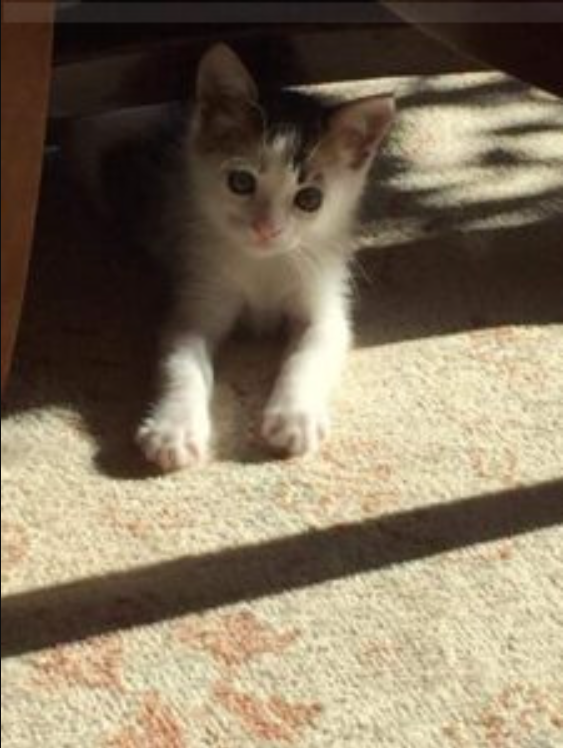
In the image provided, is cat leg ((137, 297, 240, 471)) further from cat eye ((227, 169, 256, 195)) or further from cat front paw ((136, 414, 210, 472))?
cat eye ((227, 169, 256, 195))

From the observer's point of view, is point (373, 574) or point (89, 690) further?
point (373, 574)

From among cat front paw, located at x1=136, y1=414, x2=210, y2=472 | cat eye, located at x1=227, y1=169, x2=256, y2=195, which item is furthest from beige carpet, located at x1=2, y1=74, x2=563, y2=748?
cat eye, located at x1=227, y1=169, x2=256, y2=195

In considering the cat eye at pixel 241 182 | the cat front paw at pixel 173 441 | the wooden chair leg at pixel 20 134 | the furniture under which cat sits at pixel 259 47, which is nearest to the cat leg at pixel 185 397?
the cat front paw at pixel 173 441

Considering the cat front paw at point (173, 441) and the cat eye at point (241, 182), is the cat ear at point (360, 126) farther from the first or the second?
the cat front paw at point (173, 441)

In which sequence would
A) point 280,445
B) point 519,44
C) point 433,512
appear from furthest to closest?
point 280,445
point 433,512
point 519,44

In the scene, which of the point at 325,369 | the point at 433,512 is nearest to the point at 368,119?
the point at 325,369

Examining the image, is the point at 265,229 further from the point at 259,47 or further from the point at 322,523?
the point at 322,523

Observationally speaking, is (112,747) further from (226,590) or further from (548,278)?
(548,278)
